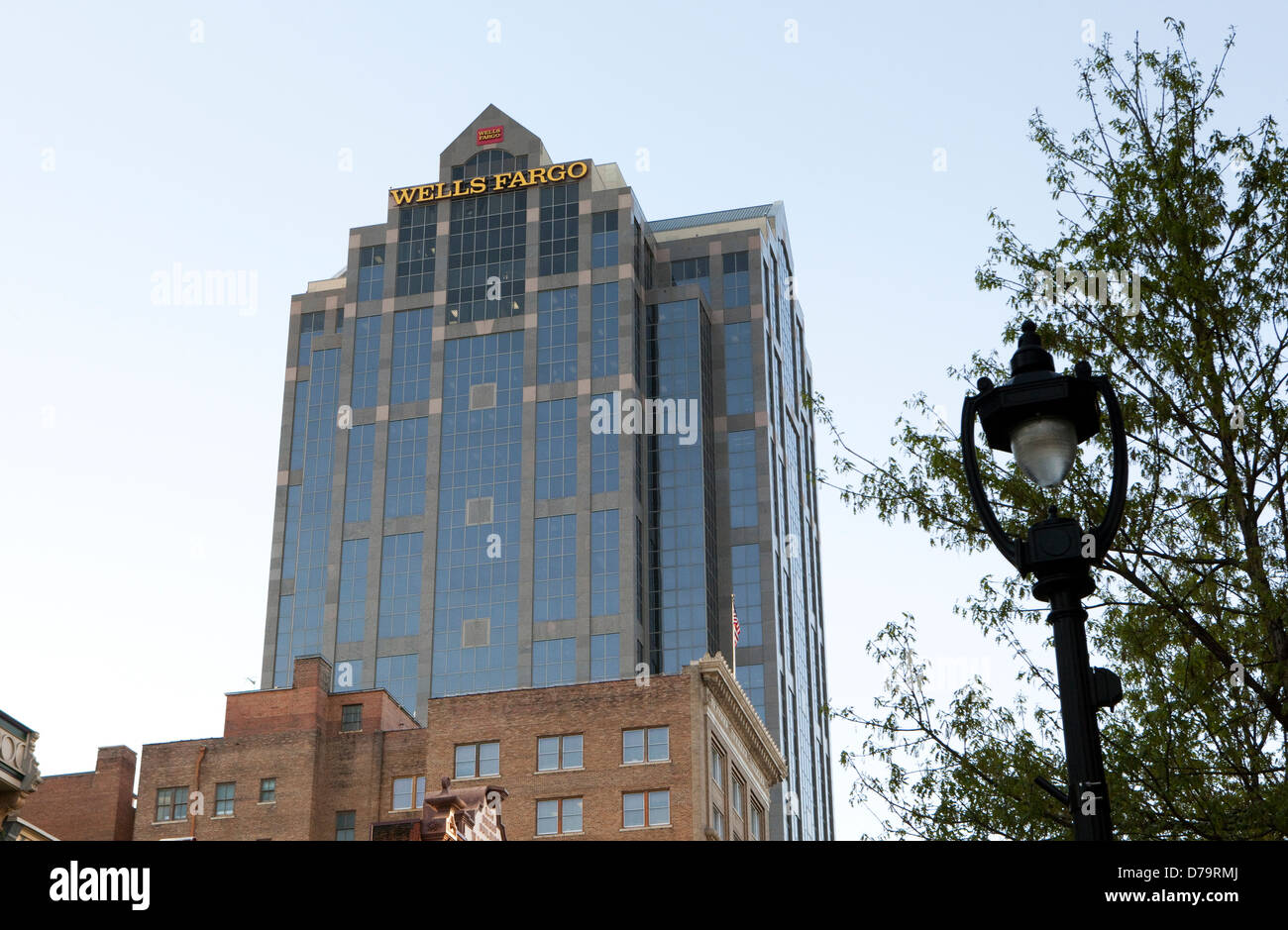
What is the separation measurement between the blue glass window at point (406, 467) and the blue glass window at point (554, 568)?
1233cm

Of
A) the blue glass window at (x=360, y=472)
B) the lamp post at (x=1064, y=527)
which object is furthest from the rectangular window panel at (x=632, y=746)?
the blue glass window at (x=360, y=472)

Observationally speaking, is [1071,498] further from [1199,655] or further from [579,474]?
[579,474]

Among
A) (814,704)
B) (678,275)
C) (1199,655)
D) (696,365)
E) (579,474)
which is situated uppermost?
(678,275)

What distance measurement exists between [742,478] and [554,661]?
97.1ft

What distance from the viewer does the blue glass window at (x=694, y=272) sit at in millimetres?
151375

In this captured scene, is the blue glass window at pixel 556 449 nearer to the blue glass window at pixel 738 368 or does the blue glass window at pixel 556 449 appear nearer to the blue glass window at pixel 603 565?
the blue glass window at pixel 603 565

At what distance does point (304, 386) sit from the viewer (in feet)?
495

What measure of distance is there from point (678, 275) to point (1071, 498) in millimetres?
137734

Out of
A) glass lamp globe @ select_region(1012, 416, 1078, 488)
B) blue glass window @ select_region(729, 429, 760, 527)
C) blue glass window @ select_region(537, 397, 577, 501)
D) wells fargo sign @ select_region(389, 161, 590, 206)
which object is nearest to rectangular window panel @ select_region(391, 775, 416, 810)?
blue glass window @ select_region(537, 397, 577, 501)

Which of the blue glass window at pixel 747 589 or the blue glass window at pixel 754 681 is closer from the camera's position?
the blue glass window at pixel 754 681
